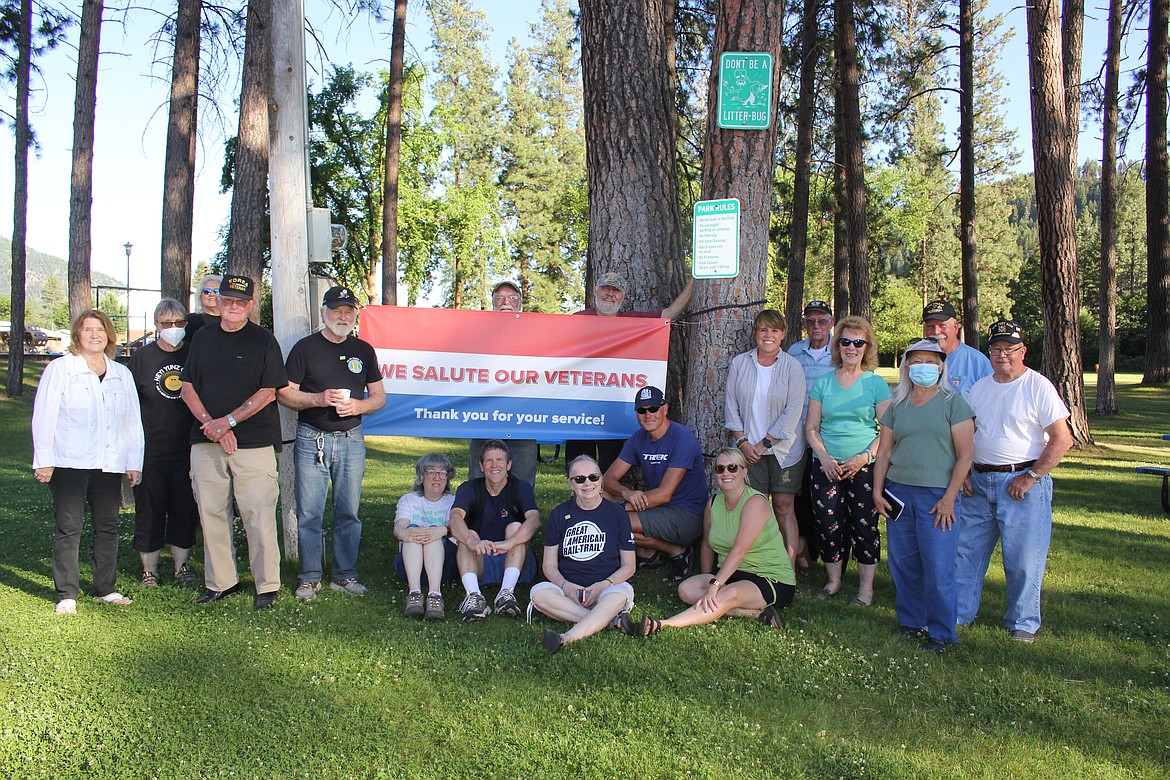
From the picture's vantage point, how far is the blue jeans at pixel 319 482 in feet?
18.3

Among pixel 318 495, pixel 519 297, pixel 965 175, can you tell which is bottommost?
pixel 318 495

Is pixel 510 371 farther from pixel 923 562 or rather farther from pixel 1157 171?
pixel 1157 171

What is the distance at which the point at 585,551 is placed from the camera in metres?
5.27

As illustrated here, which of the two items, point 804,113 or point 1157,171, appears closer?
point 1157,171

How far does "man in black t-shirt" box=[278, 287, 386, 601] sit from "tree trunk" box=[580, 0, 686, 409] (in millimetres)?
2395

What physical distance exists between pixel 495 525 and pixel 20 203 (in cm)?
2057

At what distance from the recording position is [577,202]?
40.1 metres

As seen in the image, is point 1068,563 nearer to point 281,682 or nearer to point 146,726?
point 281,682

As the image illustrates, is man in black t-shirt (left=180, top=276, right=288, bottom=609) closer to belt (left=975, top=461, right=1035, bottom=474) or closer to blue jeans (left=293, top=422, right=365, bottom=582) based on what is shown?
blue jeans (left=293, top=422, right=365, bottom=582)

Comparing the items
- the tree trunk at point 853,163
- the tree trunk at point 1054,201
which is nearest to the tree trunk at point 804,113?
→ the tree trunk at point 853,163

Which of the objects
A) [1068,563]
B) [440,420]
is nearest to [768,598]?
[440,420]

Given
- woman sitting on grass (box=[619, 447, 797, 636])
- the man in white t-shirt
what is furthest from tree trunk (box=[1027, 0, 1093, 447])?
woman sitting on grass (box=[619, 447, 797, 636])

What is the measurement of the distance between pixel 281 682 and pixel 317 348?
7.28ft

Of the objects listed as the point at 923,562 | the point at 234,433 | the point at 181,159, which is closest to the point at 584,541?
the point at 923,562
